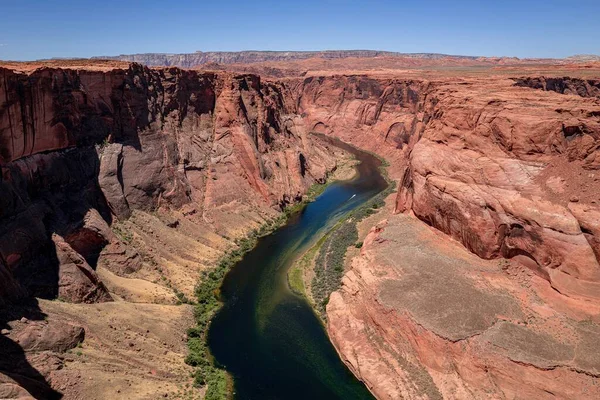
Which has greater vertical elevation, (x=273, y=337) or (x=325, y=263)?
(x=325, y=263)

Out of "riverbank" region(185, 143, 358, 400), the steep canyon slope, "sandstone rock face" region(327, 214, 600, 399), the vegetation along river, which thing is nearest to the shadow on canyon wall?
the steep canyon slope

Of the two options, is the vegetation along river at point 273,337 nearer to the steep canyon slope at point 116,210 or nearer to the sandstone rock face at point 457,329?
the sandstone rock face at point 457,329

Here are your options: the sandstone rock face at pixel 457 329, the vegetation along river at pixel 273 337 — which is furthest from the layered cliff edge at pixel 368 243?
the vegetation along river at pixel 273 337

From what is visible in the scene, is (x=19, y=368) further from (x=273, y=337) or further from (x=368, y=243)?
(x=368, y=243)

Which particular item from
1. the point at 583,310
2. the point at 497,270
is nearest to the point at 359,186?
the point at 497,270

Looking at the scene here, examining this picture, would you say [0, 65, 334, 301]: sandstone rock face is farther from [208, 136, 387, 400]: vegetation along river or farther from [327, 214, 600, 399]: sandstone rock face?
[327, 214, 600, 399]: sandstone rock face

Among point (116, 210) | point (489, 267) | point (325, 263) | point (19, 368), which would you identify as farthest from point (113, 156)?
point (489, 267)

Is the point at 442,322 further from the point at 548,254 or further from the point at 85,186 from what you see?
the point at 85,186
